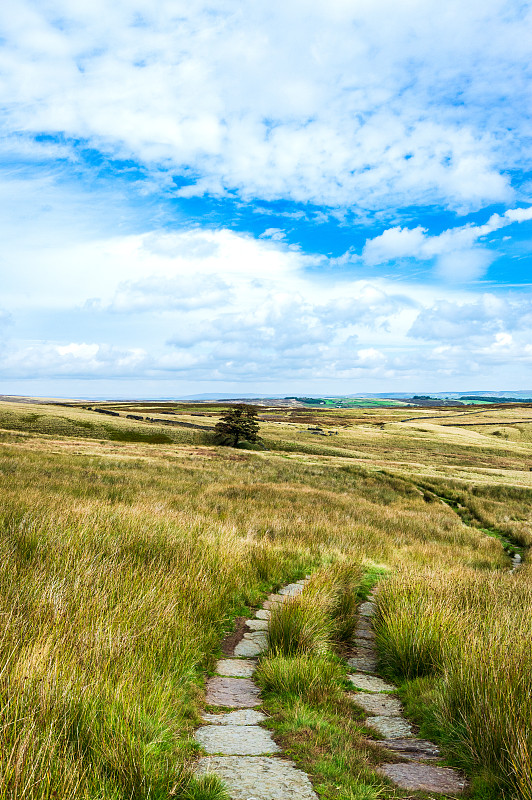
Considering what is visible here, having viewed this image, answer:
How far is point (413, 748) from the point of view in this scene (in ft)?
12.1

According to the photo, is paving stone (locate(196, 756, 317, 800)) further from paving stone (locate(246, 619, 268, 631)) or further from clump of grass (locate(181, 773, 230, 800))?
paving stone (locate(246, 619, 268, 631))

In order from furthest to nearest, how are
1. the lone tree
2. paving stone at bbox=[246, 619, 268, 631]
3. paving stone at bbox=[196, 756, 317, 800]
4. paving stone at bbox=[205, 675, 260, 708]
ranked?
the lone tree < paving stone at bbox=[246, 619, 268, 631] < paving stone at bbox=[205, 675, 260, 708] < paving stone at bbox=[196, 756, 317, 800]

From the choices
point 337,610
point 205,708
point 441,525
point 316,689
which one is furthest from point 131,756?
point 441,525

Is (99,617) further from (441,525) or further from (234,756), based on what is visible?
(441,525)

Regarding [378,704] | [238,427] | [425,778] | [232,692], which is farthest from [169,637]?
[238,427]

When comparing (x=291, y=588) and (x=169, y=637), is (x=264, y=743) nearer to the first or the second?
(x=169, y=637)

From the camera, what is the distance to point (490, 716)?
129 inches

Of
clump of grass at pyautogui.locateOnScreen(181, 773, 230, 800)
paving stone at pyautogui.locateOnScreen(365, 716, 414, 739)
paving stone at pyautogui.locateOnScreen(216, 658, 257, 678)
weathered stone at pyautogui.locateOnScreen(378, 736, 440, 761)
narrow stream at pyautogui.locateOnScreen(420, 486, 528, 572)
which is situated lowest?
narrow stream at pyautogui.locateOnScreen(420, 486, 528, 572)

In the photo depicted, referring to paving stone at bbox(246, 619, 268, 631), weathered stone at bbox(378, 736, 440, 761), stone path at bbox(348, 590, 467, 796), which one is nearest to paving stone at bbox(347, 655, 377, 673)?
stone path at bbox(348, 590, 467, 796)

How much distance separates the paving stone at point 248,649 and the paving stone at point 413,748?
1.84m

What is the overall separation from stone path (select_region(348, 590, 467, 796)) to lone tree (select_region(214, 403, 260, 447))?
55.0 m

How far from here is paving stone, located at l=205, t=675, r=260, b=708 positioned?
13.7ft

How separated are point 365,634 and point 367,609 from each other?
Answer: 1.10 metres

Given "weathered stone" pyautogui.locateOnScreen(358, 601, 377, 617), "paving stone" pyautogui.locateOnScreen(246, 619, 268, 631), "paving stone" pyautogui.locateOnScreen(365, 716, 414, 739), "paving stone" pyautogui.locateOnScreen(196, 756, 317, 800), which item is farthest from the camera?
"weathered stone" pyautogui.locateOnScreen(358, 601, 377, 617)
